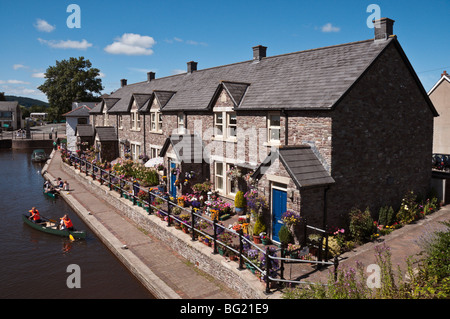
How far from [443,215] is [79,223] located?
20.2 meters

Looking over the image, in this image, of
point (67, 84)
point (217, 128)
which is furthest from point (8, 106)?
point (217, 128)

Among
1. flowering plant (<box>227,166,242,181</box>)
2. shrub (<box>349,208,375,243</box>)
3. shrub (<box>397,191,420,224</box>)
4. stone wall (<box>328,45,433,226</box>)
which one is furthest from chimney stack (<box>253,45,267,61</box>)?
shrub (<box>349,208,375,243</box>)

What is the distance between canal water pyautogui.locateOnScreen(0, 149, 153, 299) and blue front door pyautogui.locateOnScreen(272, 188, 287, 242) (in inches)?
215

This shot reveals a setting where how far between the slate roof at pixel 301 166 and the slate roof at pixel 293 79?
1951 millimetres

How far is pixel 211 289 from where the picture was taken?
1138cm

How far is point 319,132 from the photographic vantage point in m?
13.6

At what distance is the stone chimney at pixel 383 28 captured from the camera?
15070mm

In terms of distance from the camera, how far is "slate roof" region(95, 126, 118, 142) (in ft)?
112

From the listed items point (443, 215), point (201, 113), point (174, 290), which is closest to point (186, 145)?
point (201, 113)

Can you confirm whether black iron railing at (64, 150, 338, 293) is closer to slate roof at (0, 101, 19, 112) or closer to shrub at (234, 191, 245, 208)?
shrub at (234, 191, 245, 208)

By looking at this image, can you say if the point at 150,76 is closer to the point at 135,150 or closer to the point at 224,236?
the point at 135,150

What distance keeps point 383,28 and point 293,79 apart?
453cm

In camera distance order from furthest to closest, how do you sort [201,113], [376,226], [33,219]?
1. [201,113]
2. [33,219]
3. [376,226]

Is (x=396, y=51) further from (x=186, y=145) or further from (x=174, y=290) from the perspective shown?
(x=174, y=290)
